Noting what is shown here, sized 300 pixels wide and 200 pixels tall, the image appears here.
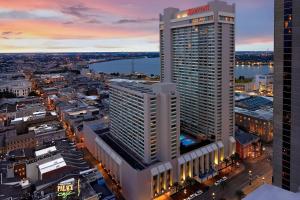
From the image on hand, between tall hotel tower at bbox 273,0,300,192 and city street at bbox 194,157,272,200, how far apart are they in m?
14.7

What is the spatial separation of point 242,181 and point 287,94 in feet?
87.3

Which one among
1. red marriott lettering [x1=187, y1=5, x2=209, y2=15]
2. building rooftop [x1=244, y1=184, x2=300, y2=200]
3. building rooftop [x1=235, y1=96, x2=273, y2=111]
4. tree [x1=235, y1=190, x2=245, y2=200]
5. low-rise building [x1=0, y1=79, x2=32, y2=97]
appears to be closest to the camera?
building rooftop [x1=244, y1=184, x2=300, y2=200]

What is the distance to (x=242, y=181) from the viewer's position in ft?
190

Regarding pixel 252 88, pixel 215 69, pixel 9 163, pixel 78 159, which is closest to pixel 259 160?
pixel 215 69

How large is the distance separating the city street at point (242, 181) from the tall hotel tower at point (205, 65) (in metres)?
7.88

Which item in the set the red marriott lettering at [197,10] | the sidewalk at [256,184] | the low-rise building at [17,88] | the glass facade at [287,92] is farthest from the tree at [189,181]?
the low-rise building at [17,88]

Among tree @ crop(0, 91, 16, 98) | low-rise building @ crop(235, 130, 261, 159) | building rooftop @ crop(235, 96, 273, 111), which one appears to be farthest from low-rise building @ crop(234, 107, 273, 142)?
tree @ crop(0, 91, 16, 98)

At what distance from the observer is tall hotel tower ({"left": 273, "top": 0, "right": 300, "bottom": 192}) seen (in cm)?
3700

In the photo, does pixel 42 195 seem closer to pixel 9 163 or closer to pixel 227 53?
pixel 9 163

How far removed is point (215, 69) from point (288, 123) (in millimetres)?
28940

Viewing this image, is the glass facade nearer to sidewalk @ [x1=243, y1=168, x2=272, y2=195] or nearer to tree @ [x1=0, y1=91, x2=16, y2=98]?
sidewalk @ [x1=243, y1=168, x2=272, y2=195]

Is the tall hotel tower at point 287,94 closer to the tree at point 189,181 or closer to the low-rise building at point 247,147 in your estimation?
the tree at point 189,181

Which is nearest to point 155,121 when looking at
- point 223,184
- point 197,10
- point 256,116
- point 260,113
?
point 223,184

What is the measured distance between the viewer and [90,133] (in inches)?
3041
